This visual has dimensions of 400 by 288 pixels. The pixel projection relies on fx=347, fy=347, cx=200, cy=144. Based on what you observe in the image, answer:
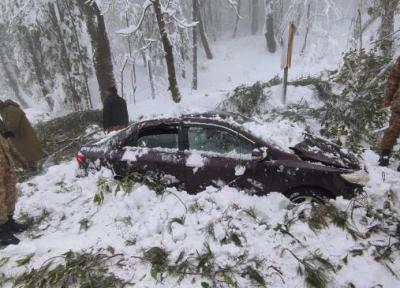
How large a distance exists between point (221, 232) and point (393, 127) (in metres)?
3.57

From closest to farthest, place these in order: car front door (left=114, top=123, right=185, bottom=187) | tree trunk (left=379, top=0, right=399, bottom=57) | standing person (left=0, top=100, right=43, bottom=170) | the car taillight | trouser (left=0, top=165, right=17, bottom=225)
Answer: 1. trouser (left=0, top=165, right=17, bottom=225)
2. car front door (left=114, top=123, right=185, bottom=187)
3. the car taillight
4. standing person (left=0, top=100, right=43, bottom=170)
5. tree trunk (left=379, top=0, right=399, bottom=57)

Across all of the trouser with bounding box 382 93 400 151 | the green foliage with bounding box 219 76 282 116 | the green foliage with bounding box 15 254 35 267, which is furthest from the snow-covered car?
the green foliage with bounding box 219 76 282 116

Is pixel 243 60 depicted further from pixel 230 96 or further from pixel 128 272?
pixel 128 272

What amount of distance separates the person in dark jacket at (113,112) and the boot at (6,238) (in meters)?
3.79

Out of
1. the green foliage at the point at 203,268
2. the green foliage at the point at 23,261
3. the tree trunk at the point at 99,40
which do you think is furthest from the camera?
the tree trunk at the point at 99,40

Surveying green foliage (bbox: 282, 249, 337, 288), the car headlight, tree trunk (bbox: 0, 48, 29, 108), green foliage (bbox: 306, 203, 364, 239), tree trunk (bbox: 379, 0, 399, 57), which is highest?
tree trunk (bbox: 379, 0, 399, 57)

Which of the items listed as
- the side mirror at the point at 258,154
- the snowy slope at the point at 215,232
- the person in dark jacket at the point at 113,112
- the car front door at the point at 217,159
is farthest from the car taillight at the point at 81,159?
the side mirror at the point at 258,154

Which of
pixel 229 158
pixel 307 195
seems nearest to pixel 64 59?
pixel 229 158

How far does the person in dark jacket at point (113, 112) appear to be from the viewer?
8.16 m

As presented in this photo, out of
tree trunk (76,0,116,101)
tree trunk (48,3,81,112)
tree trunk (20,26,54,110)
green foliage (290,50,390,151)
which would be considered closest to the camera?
green foliage (290,50,390,151)

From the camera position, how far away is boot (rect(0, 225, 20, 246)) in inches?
190

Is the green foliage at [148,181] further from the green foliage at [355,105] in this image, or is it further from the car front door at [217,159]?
the green foliage at [355,105]

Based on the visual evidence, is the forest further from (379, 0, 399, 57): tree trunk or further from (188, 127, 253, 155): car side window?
(379, 0, 399, 57): tree trunk

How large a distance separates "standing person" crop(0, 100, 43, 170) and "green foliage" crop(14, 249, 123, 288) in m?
3.60
